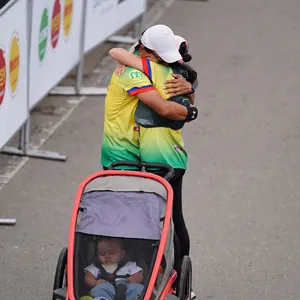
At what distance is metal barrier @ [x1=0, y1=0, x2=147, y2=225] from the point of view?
7785mm

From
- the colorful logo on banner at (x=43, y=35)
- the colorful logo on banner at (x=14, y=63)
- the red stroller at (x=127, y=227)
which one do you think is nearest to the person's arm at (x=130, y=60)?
the red stroller at (x=127, y=227)

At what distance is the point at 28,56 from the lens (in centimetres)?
829

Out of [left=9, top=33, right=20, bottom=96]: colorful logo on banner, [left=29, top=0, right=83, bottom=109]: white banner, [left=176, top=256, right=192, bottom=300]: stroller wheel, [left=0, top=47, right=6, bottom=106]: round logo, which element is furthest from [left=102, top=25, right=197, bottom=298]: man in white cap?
[left=29, top=0, right=83, bottom=109]: white banner

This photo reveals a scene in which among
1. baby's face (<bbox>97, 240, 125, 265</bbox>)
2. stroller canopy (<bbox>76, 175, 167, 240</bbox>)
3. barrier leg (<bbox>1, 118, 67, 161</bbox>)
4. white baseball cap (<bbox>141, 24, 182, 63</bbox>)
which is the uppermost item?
white baseball cap (<bbox>141, 24, 182, 63</bbox>)

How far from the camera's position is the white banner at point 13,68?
24.9 feet

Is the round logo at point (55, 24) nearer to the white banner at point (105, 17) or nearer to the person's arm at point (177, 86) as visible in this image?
the white banner at point (105, 17)

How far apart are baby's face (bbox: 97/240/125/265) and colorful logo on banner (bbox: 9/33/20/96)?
9.05ft

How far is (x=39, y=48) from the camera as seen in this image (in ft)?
28.9

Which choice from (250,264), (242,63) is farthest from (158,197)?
(242,63)

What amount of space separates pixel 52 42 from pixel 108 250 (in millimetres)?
4228

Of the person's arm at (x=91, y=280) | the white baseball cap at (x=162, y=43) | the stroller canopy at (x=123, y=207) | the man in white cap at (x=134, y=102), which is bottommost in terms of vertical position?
the person's arm at (x=91, y=280)

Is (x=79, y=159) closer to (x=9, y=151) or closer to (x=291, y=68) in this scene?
(x=9, y=151)

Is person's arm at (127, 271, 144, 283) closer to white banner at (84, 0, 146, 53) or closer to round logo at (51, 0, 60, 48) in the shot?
round logo at (51, 0, 60, 48)

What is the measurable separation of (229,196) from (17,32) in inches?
92.5
